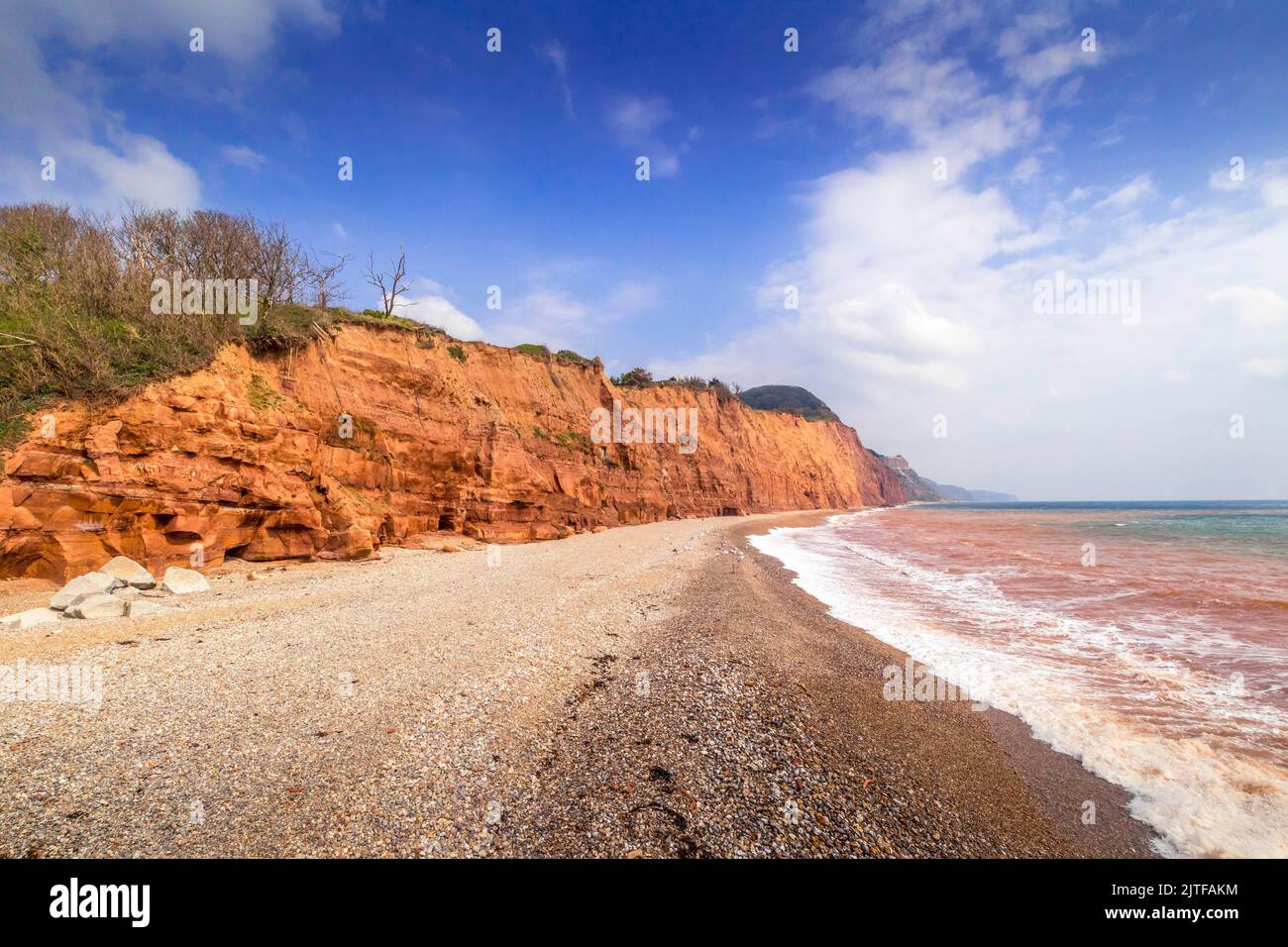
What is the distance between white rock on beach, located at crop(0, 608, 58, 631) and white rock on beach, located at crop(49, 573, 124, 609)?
410mm

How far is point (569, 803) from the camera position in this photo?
3.88 meters

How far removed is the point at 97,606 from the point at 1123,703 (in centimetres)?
1631

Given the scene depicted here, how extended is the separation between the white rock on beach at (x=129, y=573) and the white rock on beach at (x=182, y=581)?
0.94 ft

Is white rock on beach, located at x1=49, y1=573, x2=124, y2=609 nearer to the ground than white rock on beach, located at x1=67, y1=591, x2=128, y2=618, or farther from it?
farther from it

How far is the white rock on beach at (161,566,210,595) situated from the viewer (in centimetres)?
1052

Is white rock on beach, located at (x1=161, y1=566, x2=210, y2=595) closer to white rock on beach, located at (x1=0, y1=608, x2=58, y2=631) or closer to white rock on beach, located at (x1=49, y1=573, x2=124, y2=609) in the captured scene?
white rock on beach, located at (x1=49, y1=573, x2=124, y2=609)

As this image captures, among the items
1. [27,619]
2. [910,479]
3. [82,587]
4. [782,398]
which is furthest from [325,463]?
[910,479]

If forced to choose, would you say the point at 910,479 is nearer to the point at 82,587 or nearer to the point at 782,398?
the point at 782,398

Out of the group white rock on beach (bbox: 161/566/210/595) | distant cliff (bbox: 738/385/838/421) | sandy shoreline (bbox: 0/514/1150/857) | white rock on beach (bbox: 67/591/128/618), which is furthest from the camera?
distant cliff (bbox: 738/385/838/421)

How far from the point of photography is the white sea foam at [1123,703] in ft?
13.9

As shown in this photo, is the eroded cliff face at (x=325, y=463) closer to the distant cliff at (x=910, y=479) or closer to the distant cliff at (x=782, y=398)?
the distant cliff at (x=782, y=398)

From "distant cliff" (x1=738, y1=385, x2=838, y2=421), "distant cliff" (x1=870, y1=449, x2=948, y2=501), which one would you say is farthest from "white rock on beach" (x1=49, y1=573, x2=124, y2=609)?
"distant cliff" (x1=870, y1=449, x2=948, y2=501)

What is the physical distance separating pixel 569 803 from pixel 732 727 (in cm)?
203
